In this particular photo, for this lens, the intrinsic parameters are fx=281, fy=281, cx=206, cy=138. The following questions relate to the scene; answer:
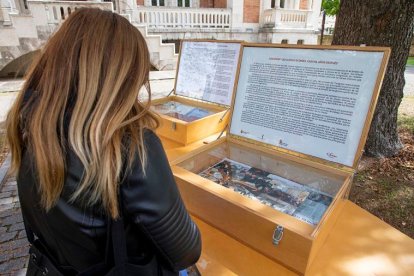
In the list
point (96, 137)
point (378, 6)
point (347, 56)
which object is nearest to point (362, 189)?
point (378, 6)

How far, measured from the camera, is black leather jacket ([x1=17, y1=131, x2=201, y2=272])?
80 cm

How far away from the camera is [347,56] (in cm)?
136

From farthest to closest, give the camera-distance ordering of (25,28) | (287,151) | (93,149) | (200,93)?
(25,28) → (200,93) → (287,151) → (93,149)

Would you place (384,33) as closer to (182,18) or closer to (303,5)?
(182,18)

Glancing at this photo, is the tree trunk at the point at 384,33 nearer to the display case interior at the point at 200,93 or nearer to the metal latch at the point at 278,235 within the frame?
the display case interior at the point at 200,93

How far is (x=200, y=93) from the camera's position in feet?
8.79

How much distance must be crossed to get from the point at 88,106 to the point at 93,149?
0.13 m

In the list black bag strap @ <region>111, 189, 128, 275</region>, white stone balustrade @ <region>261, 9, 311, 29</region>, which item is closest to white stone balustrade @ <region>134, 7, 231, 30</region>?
white stone balustrade @ <region>261, 9, 311, 29</region>

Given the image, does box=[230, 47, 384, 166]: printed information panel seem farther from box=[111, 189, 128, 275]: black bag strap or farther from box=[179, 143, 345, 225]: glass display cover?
box=[111, 189, 128, 275]: black bag strap

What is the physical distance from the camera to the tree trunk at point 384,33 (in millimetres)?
2619

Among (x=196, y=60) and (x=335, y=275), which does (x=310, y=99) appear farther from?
(x=196, y=60)

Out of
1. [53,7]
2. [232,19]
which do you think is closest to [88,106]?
[53,7]

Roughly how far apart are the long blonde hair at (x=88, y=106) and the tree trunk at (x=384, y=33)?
2610 millimetres

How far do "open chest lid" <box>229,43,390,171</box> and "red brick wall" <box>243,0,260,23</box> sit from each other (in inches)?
501
